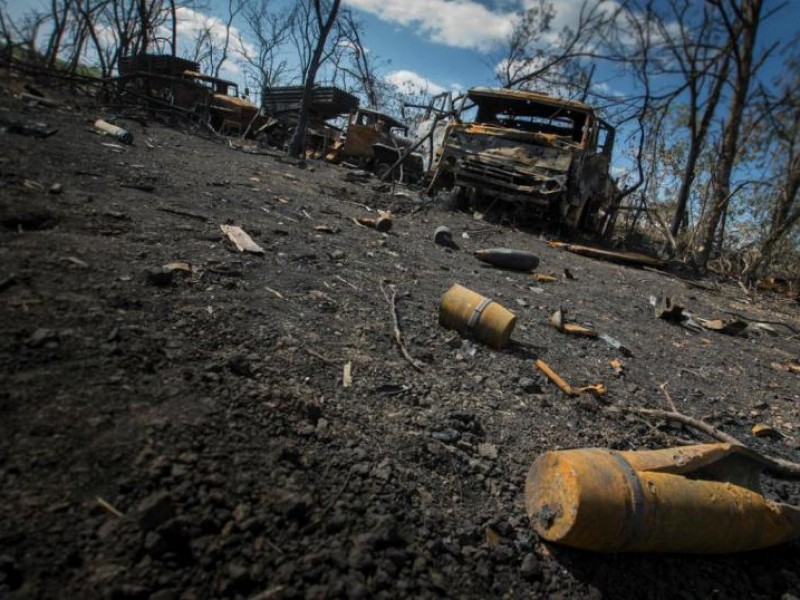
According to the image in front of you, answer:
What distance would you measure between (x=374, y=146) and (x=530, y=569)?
12.4 m

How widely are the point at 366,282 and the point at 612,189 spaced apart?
8.31m

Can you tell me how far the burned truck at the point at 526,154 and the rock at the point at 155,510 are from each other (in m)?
6.53

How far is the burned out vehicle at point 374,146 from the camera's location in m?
13.0

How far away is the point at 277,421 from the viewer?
4.93ft

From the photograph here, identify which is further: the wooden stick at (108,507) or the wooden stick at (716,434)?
the wooden stick at (716,434)

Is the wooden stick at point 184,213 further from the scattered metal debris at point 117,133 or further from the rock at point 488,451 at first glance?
the scattered metal debris at point 117,133

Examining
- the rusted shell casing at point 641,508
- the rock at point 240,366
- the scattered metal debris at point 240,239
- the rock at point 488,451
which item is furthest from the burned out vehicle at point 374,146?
the rusted shell casing at point 641,508

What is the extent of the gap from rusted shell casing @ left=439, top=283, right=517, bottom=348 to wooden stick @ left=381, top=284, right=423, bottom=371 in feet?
0.96

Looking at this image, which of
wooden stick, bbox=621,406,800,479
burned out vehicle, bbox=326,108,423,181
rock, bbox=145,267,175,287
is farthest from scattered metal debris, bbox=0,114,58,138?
burned out vehicle, bbox=326,108,423,181

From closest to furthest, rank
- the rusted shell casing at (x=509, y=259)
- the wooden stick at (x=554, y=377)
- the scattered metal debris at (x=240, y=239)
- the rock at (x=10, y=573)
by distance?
the rock at (x=10, y=573) < the wooden stick at (x=554, y=377) < the scattered metal debris at (x=240, y=239) < the rusted shell casing at (x=509, y=259)

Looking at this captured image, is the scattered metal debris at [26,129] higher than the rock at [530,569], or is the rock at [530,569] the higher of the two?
the scattered metal debris at [26,129]

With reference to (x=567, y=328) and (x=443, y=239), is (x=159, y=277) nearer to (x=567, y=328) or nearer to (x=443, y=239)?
(x=567, y=328)

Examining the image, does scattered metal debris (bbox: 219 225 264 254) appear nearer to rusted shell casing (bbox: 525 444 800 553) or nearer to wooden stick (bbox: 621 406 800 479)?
rusted shell casing (bbox: 525 444 800 553)

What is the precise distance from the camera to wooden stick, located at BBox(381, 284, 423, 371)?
2232 mm
